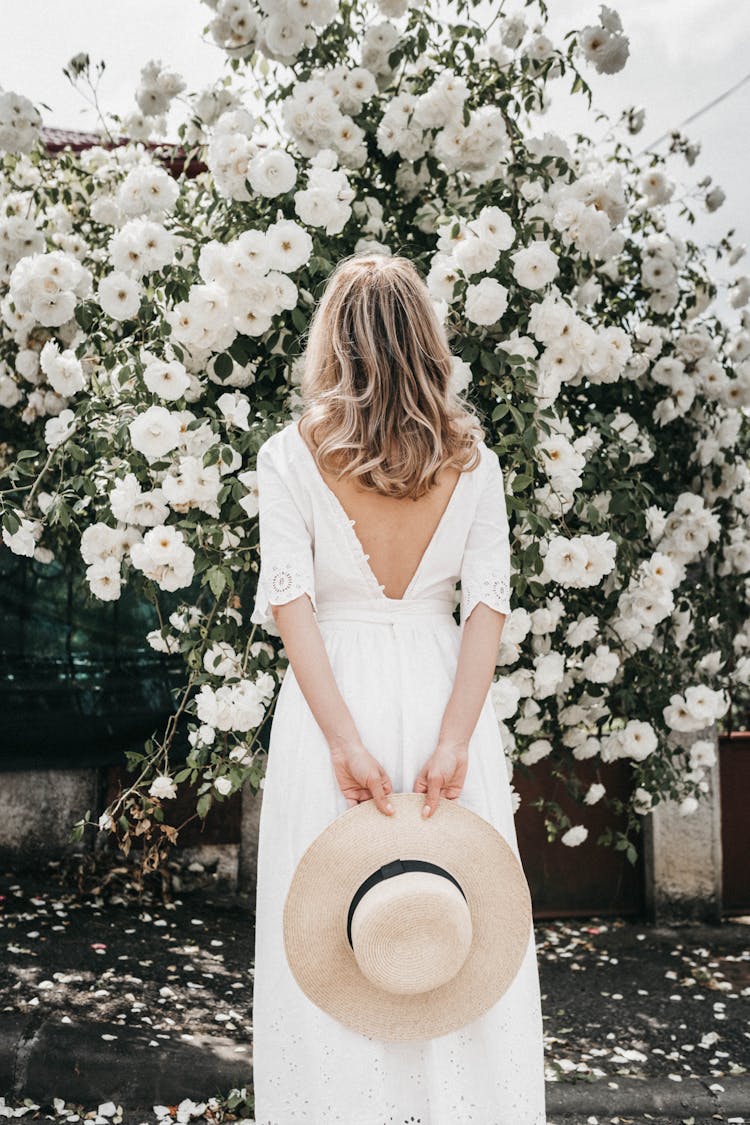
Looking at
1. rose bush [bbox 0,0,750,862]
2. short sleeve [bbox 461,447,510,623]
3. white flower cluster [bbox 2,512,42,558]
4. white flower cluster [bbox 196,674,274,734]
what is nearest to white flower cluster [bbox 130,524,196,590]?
rose bush [bbox 0,0,750,862]

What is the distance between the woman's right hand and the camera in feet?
5.93

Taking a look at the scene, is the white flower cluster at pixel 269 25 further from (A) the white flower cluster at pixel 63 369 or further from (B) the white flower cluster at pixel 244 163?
(A) the white flower cluster at pixel 63 369

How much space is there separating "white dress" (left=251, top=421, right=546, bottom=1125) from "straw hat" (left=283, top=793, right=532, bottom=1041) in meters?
0.10

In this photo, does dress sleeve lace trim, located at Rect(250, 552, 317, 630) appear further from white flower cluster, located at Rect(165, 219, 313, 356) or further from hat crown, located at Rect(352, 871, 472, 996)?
white flower cluster, located at Rect(165, 219, 313, 356)

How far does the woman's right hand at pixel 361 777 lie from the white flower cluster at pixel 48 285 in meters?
1.71

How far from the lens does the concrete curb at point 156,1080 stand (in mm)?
2723

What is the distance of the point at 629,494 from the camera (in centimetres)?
284

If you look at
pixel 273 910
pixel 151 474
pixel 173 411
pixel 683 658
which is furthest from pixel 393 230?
pixel 273 910

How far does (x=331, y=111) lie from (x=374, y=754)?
1832 millimetres

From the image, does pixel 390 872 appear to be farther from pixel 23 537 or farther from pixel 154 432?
pixel 23 537

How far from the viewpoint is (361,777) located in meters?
1.82

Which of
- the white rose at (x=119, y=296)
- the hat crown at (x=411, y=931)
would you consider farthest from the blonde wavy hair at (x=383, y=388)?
the white rose at (x=119, y=296)

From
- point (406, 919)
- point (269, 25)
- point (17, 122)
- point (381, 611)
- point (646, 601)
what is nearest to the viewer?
point (406, 919)

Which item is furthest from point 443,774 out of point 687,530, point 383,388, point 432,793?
point 687,530
